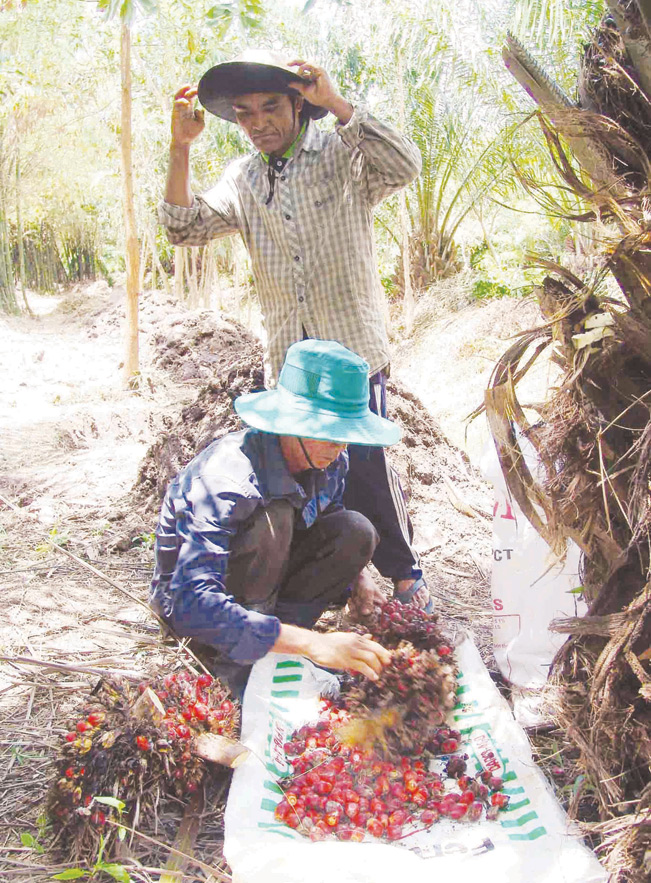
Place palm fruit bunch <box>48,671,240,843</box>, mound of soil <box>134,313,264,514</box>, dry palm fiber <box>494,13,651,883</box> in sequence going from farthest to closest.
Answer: mound of soil <box>134,313,264,514</box> < palm fruit bunch <box>48,671,240,843</box> < dry palm fiber <box>494,13,651,883</box>

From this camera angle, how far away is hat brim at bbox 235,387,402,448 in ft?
6.87

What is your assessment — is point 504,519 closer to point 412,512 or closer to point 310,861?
point 310,861

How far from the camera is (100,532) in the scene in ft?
13.8

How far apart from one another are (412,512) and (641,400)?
2.71 m

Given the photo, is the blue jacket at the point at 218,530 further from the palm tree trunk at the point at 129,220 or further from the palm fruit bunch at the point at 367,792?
the palm tree trunk at the point at 129,220

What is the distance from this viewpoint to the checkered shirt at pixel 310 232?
2906 mm

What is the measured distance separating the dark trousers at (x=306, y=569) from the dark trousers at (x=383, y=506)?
350 millimetres

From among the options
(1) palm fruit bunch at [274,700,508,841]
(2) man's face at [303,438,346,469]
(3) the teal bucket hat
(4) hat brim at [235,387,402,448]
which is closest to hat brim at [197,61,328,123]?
(3) the teal bucket hat

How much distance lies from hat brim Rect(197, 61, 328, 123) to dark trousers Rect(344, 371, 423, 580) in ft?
3.63

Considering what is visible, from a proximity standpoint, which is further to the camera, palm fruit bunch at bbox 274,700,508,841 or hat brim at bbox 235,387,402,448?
hat brim at bbox 235,387,402,448

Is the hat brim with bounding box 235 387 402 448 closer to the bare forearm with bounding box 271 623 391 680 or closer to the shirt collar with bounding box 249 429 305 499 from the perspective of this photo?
the shirt collar with bounding box 249 429 305 499

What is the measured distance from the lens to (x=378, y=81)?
500 inches

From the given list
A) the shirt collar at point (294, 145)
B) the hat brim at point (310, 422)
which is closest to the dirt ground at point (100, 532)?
the hat brim at point (310, 422)

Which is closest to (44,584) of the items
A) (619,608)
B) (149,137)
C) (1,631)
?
(1,631)
